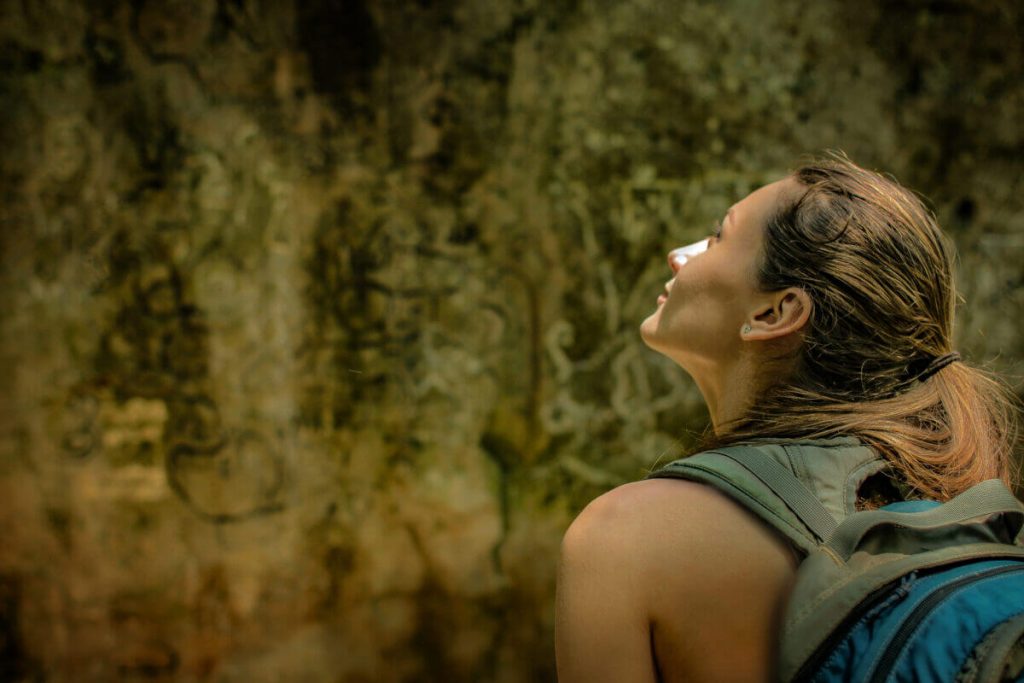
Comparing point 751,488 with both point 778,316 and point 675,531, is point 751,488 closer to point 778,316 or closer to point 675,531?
point 675,531

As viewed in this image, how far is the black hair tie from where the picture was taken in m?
1.29

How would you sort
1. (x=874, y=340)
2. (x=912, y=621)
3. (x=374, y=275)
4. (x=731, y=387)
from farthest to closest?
(x=374, y=275), (x=731, y=387), (x=874, y=340), (x=912, y=621)

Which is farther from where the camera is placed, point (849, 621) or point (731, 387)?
point (731, 387)

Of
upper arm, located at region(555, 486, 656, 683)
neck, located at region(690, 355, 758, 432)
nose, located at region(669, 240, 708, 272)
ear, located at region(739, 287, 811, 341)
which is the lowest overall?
upper arm, located at region(555, 486, 656, 683)

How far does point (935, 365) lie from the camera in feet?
4.23

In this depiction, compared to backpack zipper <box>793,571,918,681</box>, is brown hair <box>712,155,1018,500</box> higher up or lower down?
higher up

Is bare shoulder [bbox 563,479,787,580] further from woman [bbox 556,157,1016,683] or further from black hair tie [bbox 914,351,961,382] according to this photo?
black hair tie [bbox 914,351,961,382]

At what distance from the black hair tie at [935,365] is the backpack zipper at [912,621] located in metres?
0.45

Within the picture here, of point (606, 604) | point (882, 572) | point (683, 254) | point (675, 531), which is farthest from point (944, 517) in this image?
point (683, 254)

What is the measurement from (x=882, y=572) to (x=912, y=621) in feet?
0.20

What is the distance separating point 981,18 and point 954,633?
3.01 meters

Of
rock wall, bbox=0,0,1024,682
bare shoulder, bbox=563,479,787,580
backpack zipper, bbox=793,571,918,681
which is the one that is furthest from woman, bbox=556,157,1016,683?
rock wall, bbox=0,0,1024,682

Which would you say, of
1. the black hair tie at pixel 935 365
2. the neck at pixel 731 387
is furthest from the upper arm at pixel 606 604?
the black hair tie at pixel 935 365

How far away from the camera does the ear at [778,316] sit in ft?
4.24
